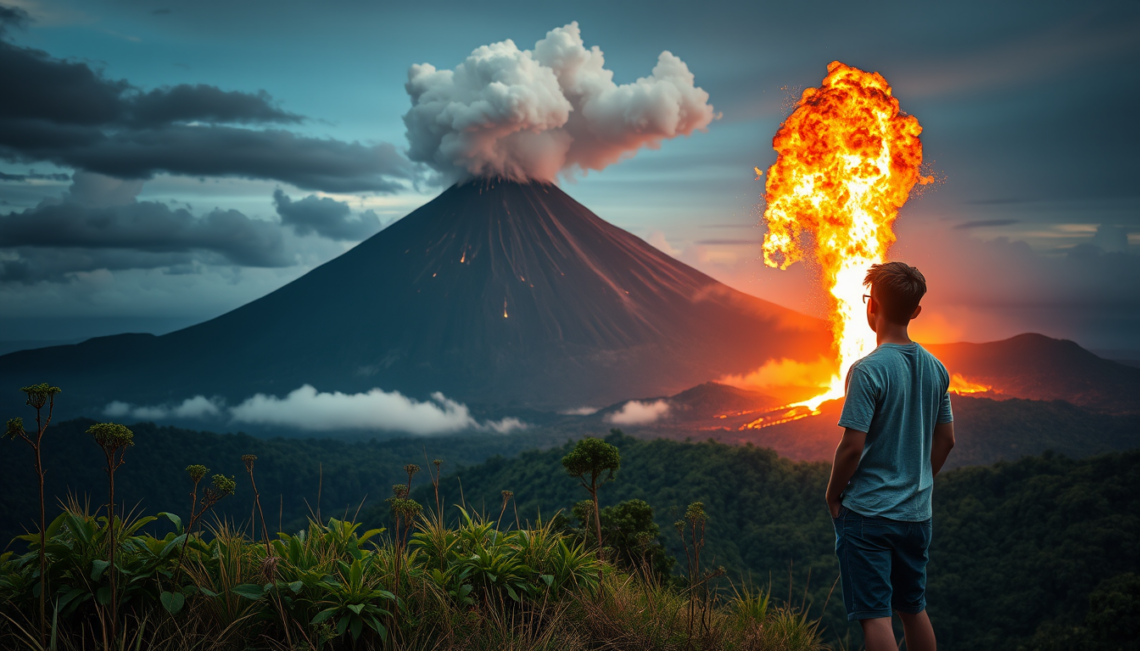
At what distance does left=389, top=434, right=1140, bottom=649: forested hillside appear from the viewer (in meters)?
27.3

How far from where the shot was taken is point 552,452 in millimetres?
52156

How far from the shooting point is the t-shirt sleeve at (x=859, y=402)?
2.72 m

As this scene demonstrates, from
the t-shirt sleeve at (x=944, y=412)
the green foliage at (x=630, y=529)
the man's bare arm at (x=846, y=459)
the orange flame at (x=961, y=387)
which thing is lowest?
the orange flame at (x=961, y=387)

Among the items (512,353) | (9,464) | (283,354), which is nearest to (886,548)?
(9,464)

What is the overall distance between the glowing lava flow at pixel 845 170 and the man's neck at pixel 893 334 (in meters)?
16.0

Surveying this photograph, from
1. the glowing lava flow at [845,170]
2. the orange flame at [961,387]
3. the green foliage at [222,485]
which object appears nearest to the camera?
the green foliage at [222,485]

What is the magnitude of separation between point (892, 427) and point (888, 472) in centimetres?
19

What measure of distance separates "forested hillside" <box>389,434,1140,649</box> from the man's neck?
23.3 meters

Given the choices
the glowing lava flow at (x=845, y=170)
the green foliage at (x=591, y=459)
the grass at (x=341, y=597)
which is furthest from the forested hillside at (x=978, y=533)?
the grass at (x=341, y=597)

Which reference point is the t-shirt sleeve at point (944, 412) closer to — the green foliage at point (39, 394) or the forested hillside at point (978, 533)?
the green foliage at point (39, 394)

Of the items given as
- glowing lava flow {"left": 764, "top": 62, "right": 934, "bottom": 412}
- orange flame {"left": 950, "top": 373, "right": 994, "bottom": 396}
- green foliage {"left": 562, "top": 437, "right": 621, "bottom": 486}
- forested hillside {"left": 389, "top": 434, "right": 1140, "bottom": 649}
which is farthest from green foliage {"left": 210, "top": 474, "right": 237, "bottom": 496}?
orange flame {"left": 950, "top": 373, "right": 994, "bottom": 396}

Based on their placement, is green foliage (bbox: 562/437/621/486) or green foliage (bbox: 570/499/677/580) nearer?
green foliage (bbox: 562/437/621/486)

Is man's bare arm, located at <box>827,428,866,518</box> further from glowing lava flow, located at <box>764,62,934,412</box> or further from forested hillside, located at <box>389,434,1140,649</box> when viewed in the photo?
forested hillside, located at <box>389,434,1140,649</box>

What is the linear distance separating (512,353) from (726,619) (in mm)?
115274
